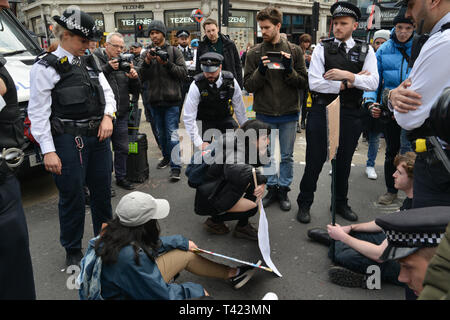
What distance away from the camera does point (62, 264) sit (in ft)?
10.1

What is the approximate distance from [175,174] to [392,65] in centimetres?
313

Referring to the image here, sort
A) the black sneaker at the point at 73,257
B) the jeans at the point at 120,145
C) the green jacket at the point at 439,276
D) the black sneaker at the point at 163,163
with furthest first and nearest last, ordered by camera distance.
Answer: the black sneaker at the point at 163,163, the jeans at the point at 120,145, the black sneaker at the point at 73,257, the green jacket at the point at 439,276

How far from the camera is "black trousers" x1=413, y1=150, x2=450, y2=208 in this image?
5.89 ft

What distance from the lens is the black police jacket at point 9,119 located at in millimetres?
1875

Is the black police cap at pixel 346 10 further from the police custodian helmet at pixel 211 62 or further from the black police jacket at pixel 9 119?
the black police jacket at pixel 9 119

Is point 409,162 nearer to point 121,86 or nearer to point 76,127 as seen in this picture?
point 76,127

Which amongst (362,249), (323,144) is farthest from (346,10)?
(362,249)

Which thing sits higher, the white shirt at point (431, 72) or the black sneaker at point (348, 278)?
the white shirt at point (431, 72)

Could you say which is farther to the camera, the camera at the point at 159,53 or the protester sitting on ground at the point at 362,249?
the camera at the point at 159,53

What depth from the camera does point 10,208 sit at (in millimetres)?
1888

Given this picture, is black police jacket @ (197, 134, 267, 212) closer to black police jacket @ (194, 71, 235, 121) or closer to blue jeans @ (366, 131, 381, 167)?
black police jacket @ (194, 71, 235, 121)

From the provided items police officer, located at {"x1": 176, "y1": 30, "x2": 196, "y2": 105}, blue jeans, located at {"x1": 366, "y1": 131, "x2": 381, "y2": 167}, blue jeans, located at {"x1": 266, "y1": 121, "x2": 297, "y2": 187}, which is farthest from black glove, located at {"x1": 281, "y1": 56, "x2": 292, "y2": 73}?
police officer, located at {"x1": 176, "y1": 30, "x2": 196, "y2": 105}

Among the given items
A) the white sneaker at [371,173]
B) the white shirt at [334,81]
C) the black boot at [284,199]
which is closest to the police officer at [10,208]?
the white shirt at [334,81]
